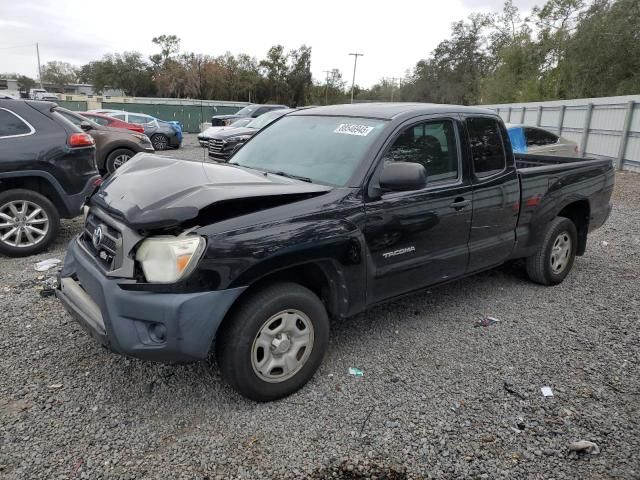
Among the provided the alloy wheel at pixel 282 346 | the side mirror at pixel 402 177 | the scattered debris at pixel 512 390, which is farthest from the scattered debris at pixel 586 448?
the side mirror at pixel 402 177

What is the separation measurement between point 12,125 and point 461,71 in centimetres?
6663

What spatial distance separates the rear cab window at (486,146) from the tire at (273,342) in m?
Result: 2.00

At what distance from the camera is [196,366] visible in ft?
11.3

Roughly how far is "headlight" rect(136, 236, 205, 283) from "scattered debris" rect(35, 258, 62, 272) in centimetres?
329

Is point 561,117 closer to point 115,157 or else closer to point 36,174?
point 115,157

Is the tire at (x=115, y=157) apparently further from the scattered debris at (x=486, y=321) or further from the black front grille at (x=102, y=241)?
the scattered debris at (x=486, y=321)

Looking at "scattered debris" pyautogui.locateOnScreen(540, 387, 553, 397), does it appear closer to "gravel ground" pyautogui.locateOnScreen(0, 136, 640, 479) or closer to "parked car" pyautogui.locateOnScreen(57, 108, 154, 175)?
"gravel ground" pyautogui.locateOnScreen(0, 136, 640, 479)

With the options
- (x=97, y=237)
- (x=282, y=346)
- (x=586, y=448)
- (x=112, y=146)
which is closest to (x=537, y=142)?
(x=586, y=448)

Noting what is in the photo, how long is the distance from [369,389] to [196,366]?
1.23 m

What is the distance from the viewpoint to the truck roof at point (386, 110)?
12.3 ft

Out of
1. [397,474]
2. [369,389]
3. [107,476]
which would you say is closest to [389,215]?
[369,389]

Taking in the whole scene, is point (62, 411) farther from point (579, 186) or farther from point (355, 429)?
point (579, 186)

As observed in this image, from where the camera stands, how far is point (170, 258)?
260 cm

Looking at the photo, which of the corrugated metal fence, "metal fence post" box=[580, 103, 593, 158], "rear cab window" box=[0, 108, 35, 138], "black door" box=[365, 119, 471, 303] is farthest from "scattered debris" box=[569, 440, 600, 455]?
"metal fence post" box=[580, 103, 593, 158]
